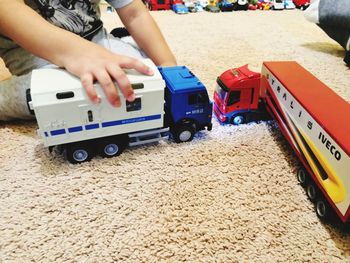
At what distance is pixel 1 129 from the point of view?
2.19 ft

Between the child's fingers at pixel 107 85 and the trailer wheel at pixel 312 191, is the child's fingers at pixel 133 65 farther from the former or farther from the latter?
the trailer wheel at pixel 312 191

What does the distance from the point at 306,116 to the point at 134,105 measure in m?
0.31

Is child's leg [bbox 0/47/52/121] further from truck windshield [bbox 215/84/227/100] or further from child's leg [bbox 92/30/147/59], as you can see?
truck windshield [bbox 215/84/227/100]

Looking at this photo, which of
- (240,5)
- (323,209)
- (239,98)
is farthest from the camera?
(240,5)

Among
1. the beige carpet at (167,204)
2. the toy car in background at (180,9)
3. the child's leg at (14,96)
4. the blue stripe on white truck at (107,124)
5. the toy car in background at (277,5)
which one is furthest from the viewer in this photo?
the toy car in background at (277,5)

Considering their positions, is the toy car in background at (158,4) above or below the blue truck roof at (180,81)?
below

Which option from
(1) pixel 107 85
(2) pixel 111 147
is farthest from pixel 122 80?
(2) pixel 111 147

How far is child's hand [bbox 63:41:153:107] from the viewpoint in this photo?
0.48 m

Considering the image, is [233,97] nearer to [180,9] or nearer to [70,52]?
[70,52]

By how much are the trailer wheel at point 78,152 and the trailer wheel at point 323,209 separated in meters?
0.41

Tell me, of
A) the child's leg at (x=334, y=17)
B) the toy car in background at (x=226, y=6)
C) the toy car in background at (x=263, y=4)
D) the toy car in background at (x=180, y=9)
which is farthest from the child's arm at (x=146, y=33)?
the toy car in background at (x=263, y=4)

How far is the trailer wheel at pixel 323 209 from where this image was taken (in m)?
0.46

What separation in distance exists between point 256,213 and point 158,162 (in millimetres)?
201

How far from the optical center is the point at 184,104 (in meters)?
0.61
